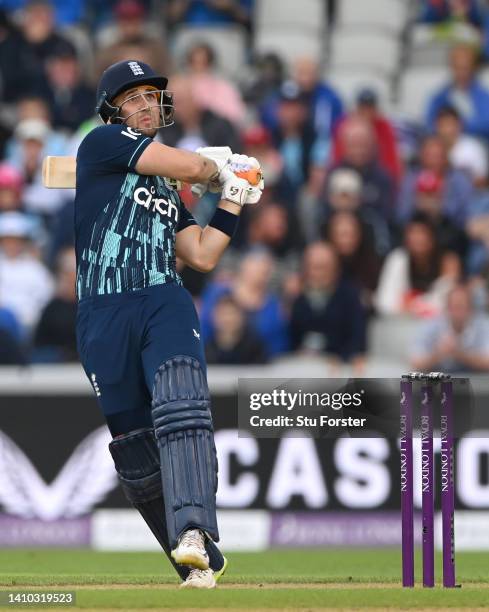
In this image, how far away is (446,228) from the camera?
13.2 m

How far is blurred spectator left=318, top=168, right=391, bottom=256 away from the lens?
1310cm

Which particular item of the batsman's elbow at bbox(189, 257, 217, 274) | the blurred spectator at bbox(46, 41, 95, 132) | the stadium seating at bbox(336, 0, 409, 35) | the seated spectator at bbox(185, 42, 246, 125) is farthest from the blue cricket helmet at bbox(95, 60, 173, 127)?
the stadium seating at bbox(336, 0, 409, 35)

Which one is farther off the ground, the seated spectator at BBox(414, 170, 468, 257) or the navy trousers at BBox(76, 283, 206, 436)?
the seated spectator at BBox(414, 170, 468, 257)

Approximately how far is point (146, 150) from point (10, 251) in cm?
667

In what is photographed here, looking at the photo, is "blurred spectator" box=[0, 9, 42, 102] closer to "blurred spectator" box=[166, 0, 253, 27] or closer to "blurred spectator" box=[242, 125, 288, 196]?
"blurred spectator" box=[166, 0, 253, 27]

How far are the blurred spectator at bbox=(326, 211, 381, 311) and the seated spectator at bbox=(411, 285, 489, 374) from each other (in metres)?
0.87

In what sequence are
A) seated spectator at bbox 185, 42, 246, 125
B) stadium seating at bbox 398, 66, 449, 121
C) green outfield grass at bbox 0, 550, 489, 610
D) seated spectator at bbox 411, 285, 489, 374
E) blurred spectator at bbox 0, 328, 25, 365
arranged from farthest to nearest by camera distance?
stadium seating at bbox 398, 66, 449, 121 → seated spectator at bbox 185, 42, 246, 125 → seated spectator at bbox 411, 285, 489, 374 → blurred spectator at bbox 0, 328, 25, 365 → green outfield grass at bbox 0, 550, 489, 610

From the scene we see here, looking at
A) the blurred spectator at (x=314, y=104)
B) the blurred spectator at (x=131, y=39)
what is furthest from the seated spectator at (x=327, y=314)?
the blurred spectator at (x=131, y=39)

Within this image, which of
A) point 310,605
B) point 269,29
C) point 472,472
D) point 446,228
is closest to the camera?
point 310,605

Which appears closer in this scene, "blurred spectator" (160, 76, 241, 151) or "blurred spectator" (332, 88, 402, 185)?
"blurred spectator" (160, 76, 241, 151)

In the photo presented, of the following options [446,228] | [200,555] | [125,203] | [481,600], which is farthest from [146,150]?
[446,228]

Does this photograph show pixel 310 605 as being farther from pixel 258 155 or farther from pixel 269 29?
pixel 269 29

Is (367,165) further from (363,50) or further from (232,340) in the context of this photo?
(363,50)

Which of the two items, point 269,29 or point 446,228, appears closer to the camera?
point 446,228
